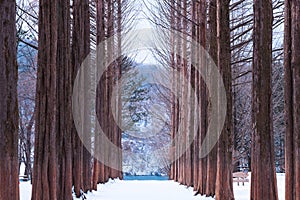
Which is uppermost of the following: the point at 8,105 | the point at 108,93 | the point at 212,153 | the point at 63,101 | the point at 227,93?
the point at 108,93

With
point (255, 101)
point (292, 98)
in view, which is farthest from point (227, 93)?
point (292, 98)

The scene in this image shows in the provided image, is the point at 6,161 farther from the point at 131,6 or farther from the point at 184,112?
the point at 131,6

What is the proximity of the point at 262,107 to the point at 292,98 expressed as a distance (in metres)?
0.78

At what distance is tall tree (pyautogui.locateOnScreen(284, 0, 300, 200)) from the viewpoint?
753 cm

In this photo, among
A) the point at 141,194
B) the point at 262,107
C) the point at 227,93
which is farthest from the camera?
the point at 141,194

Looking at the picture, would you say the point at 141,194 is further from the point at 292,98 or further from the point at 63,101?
the point at 292,98

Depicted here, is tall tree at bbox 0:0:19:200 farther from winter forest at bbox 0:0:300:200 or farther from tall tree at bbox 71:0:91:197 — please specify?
tall tree at bbox 71:0:91:197

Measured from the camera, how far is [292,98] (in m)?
7.74

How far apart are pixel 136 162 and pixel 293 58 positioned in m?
60.1

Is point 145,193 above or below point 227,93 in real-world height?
below

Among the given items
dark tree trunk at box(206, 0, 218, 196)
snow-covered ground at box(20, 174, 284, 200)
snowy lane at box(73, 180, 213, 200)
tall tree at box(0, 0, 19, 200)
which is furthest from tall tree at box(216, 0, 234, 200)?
tall tree at box(0, 0, 19, 200)

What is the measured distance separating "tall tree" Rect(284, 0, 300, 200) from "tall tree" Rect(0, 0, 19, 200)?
3.95 metres

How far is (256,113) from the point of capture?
8.48 meters

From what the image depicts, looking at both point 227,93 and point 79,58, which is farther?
point 79,58
